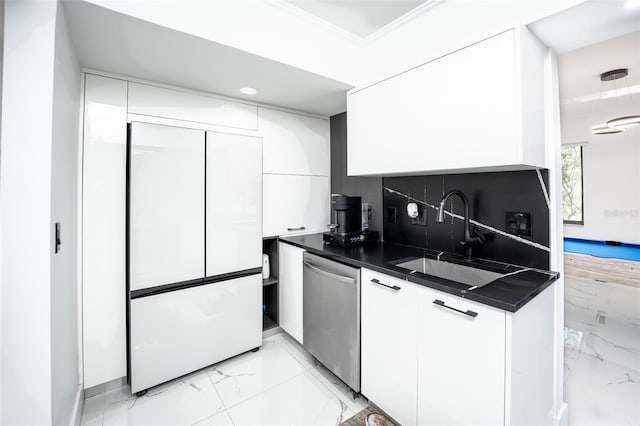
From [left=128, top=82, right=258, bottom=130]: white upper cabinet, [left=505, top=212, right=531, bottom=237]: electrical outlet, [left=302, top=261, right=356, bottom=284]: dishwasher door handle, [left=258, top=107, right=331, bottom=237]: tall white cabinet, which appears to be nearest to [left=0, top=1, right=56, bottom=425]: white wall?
[left=128, top=82, right=258, bottom=130]: white upper cabinet

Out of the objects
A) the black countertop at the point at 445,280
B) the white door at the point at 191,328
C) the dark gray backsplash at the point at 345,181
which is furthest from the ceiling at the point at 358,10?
the white door at the point at 191,328

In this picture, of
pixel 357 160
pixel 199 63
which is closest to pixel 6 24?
pixel 199 63

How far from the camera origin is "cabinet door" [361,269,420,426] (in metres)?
1.38

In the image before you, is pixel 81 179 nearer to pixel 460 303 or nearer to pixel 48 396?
pixel 48 396

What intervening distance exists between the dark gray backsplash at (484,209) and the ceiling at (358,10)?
1096mm

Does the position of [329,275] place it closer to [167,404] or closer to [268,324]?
[268,324]

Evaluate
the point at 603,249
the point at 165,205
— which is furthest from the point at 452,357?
the point at 603,249

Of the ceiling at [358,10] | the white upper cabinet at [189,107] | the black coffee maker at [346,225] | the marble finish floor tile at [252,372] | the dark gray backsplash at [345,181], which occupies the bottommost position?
the marble finish floor tile at [252,372]

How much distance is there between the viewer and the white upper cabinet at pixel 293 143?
8.00 ft

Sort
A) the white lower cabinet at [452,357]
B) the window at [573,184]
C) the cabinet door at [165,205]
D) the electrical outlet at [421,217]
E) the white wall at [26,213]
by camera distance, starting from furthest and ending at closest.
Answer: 1. the window at [573,184]
2. the electrical outlet at [421,217]
3. the cabinet door at [165,205]
4. the white lower cabinet at [452,357]
5. the white wall at [26,213]

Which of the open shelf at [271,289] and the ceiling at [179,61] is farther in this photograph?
the open shelf at [271,289]

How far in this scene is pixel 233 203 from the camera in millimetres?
2088

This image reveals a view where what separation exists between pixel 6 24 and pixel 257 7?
42.9 inches

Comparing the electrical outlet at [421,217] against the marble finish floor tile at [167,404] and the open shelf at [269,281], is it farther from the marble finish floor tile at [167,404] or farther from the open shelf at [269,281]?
the marble finish floor tile at [167,404]
